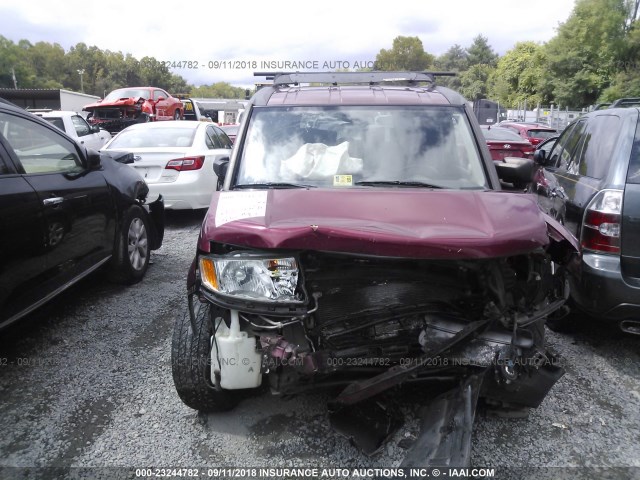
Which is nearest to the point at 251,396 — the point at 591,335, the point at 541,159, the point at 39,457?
the point at 39,457

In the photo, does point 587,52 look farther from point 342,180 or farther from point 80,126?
point 342,180

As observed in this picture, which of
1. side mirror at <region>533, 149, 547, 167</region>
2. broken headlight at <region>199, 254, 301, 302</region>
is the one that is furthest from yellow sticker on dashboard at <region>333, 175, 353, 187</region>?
side mirror at <region>533, 149, 547, 167</region>

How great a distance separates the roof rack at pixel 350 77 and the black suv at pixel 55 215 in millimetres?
1873

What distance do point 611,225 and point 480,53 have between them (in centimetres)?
11429

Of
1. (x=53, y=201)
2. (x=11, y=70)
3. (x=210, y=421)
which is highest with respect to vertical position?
(x=11, y=70)

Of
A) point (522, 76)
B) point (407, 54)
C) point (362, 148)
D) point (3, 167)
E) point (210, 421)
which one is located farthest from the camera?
point (407, 54)

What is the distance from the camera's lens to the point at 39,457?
2.69m

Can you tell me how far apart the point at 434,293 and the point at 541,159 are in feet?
12.1

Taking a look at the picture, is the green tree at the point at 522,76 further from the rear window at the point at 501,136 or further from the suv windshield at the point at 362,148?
the suv windshield at the point at 362,148

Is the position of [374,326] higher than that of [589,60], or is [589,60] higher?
[589,60]

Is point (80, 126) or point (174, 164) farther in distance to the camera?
point (80, 126)

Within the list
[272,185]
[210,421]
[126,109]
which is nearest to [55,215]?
[272,185]

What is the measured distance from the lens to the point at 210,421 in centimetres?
301

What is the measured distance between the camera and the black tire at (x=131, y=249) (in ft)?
16.3
